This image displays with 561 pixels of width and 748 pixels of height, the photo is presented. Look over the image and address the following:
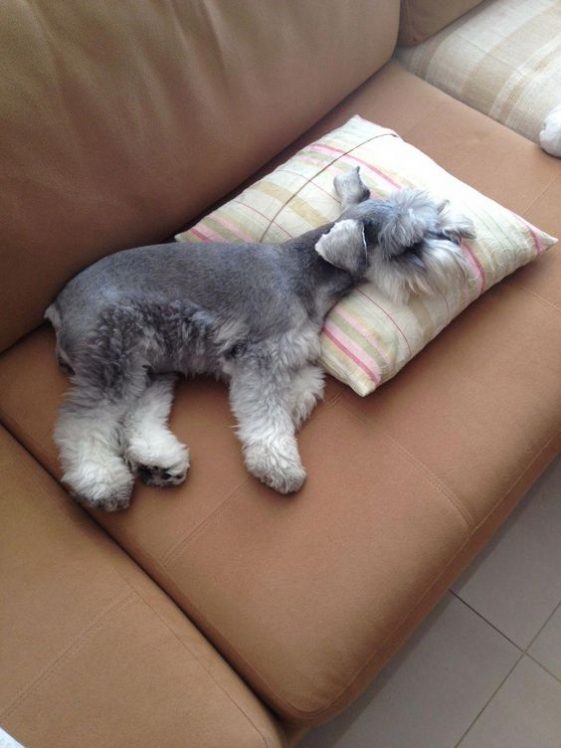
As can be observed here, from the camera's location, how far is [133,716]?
3.40 feet

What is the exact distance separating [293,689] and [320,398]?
1.87 feet

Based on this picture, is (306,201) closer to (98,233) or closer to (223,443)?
(98,233)

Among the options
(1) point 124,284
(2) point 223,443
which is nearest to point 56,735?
(2) point 223,443

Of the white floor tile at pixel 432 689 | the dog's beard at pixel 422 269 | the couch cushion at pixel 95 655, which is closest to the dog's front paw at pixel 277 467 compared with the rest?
the couch cushion at pixel 95 655

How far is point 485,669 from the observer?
61.8 inches

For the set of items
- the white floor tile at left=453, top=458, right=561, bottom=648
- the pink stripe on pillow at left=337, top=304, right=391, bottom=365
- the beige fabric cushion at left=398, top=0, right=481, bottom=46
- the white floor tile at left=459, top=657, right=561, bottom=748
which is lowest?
the white floor tile at left=459, top=657, right=561, bottom=748

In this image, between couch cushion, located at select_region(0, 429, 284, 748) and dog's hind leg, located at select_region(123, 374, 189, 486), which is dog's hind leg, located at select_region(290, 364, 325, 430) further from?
couch cushion, located at select_region(0, 429, 284, 748)

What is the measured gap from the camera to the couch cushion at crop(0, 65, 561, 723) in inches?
44.6

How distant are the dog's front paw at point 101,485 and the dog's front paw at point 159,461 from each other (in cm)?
3

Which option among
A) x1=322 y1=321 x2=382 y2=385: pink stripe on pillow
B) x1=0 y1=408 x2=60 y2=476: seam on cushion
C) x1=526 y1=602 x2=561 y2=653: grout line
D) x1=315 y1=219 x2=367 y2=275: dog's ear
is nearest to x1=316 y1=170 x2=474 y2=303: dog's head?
x1=315 y1=219 x2=367 y2=275: dog's ear

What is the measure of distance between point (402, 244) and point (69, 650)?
1016mm

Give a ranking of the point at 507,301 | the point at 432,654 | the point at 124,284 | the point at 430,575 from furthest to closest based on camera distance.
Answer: the point at 432,654 < the point at 507,301 < the point at 124,284 < the point at 430,575

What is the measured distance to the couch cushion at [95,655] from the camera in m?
1.03

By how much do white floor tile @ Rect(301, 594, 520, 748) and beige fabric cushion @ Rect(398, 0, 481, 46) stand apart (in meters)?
1.68
